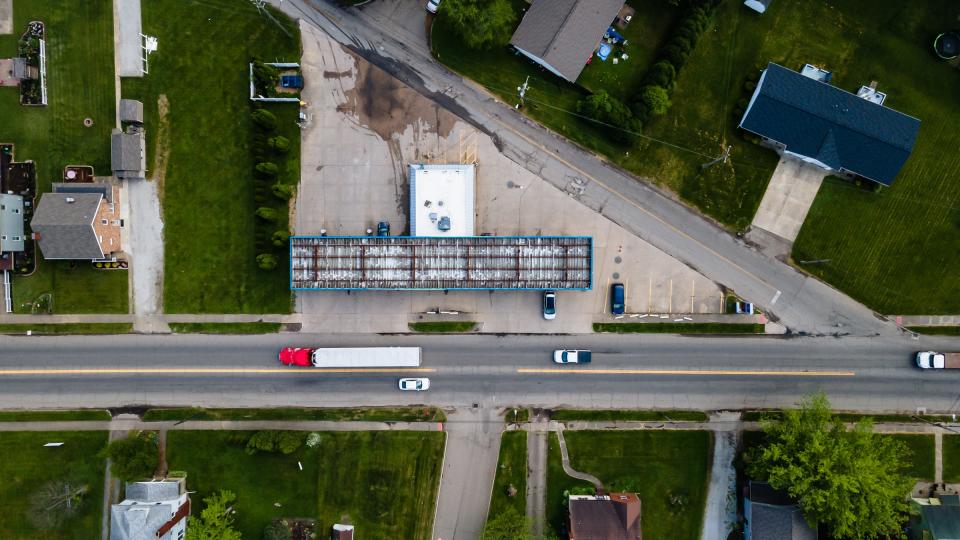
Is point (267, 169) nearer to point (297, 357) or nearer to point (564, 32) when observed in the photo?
point (297, 357)

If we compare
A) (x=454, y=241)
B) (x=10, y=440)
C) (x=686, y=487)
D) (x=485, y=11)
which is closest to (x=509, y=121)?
(x=485, y=11)

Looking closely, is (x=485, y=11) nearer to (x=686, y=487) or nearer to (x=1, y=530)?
(x=686, y=487)

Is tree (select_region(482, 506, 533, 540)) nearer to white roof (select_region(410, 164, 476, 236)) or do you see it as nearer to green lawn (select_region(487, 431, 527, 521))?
green lawn (select_region(487, 431, 527, 521))

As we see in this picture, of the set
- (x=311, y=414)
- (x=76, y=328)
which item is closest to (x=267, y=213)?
(x=311, y=414)

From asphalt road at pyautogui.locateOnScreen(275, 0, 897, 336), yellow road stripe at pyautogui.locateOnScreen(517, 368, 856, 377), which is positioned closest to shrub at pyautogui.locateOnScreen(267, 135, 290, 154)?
asphalt road at pyautogui.locateOnScreen(275, 0, 897, 336)

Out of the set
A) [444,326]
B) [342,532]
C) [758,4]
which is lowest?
[342,532]
